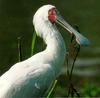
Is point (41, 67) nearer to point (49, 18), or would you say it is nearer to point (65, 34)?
point (49, 18)

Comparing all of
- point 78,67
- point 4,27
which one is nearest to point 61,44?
point 78,67

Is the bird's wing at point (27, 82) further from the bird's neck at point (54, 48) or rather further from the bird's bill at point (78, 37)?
the bird's bill at point (78, 37)

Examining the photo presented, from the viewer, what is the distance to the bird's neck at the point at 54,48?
7.11 metres

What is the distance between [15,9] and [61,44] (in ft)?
76.2

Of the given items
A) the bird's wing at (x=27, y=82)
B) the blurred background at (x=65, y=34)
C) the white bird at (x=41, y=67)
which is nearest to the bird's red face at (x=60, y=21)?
the white bird at (x=41, y=67)

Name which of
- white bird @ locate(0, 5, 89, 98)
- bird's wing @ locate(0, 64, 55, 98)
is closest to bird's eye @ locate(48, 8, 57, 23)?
white bird @ locate(0, 5, 89, 98)

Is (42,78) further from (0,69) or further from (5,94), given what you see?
(0,69)

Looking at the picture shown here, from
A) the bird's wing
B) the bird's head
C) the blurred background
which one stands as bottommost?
the blurred background

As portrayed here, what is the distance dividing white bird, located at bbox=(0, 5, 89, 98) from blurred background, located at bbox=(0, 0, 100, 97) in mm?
3715

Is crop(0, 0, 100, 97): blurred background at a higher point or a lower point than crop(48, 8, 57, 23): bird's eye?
lower

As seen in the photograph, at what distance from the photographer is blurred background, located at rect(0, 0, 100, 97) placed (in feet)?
49.1

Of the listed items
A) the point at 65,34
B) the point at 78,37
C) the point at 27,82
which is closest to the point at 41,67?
the point at 27,82

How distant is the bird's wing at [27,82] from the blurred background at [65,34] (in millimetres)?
3725

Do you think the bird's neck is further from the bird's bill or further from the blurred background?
the blurred background
